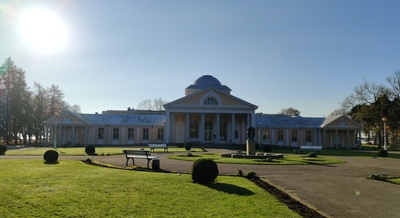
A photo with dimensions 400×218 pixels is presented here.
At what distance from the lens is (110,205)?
27.6 ft

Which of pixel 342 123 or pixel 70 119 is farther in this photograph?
pixel 342 123

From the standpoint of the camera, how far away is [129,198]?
9.14 metres

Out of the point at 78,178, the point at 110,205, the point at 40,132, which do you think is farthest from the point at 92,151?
the point at 40,132

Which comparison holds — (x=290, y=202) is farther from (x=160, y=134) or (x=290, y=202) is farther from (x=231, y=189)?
(x=160, y=134)

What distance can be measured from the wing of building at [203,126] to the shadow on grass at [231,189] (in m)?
40.3

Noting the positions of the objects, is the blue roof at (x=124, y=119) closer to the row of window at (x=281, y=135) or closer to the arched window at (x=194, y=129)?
the arched window at (x=194, y=129)

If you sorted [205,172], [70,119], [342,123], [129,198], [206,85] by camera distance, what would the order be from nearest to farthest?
[129,198] → [205,172] → [70,119] → [342,123] → [206,85]

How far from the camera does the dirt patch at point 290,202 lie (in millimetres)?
8273

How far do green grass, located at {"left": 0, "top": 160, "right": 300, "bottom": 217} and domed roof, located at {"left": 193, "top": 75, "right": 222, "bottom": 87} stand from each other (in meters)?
52.3

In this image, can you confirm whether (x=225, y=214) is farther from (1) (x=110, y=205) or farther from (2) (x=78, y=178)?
(2) (x=78, y=178)

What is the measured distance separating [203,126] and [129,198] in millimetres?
42749

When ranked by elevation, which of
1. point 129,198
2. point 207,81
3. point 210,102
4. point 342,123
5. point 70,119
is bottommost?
point 129,198

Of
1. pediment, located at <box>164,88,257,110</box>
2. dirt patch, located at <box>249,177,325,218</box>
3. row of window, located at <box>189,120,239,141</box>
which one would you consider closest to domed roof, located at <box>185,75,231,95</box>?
row of window, located at <box>189,120,239,141</box>

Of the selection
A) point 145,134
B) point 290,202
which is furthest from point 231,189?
point 145,134
